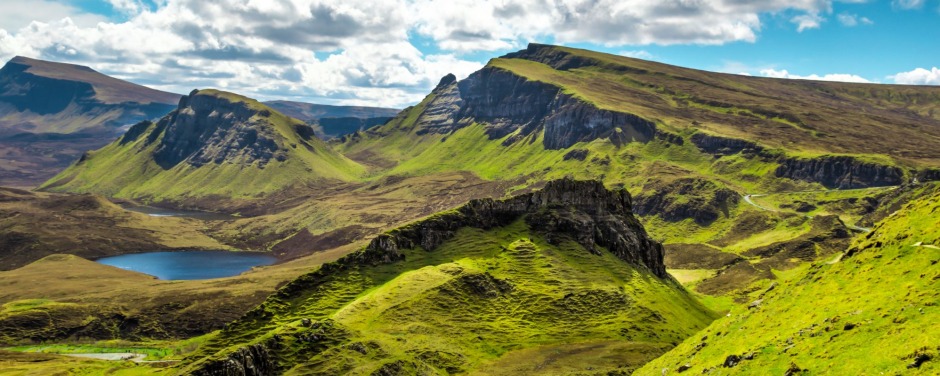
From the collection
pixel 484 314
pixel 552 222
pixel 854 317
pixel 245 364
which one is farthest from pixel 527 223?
pixel 854 317

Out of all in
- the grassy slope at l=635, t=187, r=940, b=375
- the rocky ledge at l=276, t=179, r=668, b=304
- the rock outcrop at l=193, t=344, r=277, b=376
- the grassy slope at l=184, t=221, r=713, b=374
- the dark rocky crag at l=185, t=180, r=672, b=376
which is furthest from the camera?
→ the rocky ledge at l=276, t=179, r=668, b=304

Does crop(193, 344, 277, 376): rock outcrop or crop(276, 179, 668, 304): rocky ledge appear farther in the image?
crop(276, 179, 668, 304): rocky ledge

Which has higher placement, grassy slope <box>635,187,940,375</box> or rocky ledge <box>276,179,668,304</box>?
grassy slope <box>635,187,940,375</box>

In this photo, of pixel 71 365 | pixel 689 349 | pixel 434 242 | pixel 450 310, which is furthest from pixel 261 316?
pixel 689 349

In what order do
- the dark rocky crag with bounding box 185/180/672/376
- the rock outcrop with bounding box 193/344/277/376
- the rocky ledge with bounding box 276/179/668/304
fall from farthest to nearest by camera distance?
the rocky ledge with bounding box 276/179/668/304
the dark rocky crag with bounding box 185/180/672/376
the rock outcrop with bounding box 193/344/277/376

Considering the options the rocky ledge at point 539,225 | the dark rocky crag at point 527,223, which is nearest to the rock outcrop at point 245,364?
the dark rocky crag at point 527,223

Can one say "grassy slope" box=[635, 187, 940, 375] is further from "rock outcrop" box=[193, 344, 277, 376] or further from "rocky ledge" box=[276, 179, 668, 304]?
"rocky ledge" box=[276, 179, 668, 304]

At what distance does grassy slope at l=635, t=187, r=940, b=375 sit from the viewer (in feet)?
176

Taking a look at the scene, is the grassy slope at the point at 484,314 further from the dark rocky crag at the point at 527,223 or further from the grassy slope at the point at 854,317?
the grassy slope at the point at 854,317

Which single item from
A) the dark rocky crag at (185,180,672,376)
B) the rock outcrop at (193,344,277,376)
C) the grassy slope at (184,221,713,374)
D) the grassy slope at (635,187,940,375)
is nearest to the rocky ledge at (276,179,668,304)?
the dark rocky crag at (185,180,672,376)

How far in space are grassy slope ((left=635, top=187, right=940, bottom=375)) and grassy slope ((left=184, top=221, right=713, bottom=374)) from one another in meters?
43.5

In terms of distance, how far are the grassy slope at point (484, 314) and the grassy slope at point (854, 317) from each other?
43.5 m

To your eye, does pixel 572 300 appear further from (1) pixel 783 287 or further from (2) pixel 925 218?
(2) pixel 925 218

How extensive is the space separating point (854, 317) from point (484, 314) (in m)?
92.9
